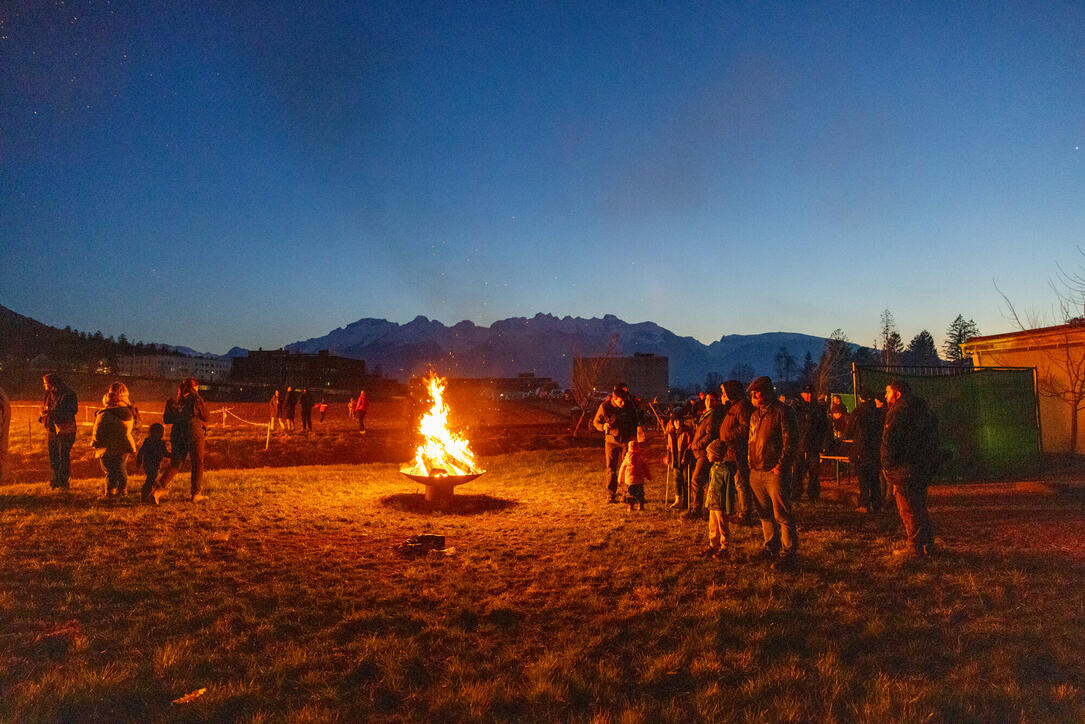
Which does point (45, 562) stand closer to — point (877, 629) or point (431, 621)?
point (431, 621)

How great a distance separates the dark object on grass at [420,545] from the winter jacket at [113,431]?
5810 millimetres

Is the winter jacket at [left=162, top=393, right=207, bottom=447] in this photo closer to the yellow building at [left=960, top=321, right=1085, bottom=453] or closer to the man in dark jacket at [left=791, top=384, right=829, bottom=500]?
the man in dark jacket at [left=791, top=384, right=829, bottom=500]

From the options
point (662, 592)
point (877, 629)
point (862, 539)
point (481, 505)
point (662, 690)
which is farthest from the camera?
point (481, 505)

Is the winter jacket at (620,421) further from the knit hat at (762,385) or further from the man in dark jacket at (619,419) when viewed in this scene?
the knit hat at (762,385)

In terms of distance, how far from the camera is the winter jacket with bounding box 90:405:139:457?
395 inches

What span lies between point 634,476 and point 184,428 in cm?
761

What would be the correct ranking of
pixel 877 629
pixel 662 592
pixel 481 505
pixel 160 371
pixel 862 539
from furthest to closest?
pixel 160 371
pixel 481 505
pixel 862 539
pixel 662 592
pixel 877 629

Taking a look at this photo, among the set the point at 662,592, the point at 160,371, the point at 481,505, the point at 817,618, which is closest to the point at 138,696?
the point at 662,592

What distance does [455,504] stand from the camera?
1099 cm

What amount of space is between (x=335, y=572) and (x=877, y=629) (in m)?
5.46

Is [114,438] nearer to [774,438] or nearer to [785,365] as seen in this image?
[774,438]

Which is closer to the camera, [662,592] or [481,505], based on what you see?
[662,592]

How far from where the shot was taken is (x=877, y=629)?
16.5 ft

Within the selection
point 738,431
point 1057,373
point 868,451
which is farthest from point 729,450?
point 1057,373
